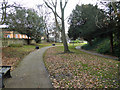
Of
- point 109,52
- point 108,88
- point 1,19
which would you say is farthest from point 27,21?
point 108,88

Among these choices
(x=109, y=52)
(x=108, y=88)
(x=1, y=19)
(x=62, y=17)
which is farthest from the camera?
(x=109, y=52)

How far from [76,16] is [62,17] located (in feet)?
43.8

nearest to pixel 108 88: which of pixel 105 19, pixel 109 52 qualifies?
pixel 105 19

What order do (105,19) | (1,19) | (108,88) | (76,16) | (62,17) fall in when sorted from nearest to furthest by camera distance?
1. (108,88)
2. (1,19)
3. (62,17)
4. (105,19)
5. (76,16)

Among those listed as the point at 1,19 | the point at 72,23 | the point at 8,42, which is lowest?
the point at 8,42

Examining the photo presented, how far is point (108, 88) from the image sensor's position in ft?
10.6

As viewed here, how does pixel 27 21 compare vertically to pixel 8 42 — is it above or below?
above

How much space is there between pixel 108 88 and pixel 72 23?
2353cm

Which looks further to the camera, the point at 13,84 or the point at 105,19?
the point at 105,19

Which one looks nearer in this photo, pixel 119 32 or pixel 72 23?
pixel 119 32

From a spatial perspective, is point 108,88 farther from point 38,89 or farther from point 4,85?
point 4,85

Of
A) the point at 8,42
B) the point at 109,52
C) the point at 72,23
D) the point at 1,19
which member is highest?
the point at 72,23

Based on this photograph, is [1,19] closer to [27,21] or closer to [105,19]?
[105,19]

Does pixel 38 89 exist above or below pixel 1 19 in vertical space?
below
